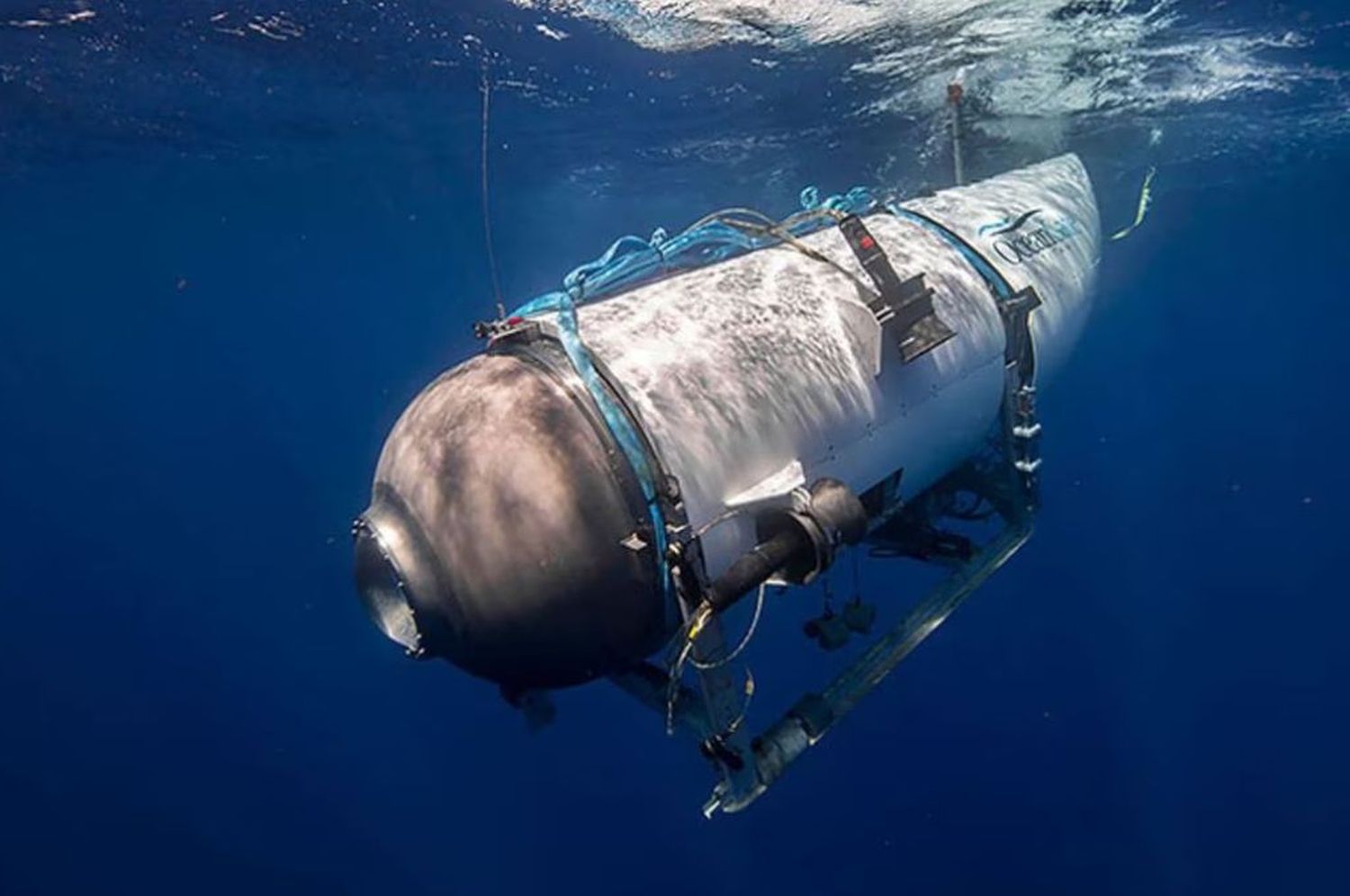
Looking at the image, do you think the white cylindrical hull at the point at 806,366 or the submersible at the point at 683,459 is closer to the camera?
the submersible at the point at 683,459

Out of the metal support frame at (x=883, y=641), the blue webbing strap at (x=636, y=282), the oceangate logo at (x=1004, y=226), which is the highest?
the blue webbing strap at (x=636, y=282)

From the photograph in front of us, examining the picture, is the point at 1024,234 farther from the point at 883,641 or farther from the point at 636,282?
the point at 883,641

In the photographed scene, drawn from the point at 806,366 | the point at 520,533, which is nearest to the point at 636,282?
the point at 806,366

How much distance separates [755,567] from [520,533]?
955 mm

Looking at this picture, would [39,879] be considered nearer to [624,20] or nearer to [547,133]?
[547,133]

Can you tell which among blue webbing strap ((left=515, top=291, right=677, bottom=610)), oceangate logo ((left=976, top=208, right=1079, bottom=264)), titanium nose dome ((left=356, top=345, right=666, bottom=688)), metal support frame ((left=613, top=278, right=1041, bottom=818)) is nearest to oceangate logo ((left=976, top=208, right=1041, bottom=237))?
oceangate logo ((left=976, top=208, right=1079, bottom=264))

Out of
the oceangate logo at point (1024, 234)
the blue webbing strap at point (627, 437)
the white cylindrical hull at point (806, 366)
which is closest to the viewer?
the blue webbing strap at point (627, 437)

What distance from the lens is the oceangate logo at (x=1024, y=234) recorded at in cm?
549

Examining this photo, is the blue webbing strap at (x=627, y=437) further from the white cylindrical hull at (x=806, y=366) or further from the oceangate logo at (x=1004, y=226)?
the oceangate logo at (x=1004, y=226)

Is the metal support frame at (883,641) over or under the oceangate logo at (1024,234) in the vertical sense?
under

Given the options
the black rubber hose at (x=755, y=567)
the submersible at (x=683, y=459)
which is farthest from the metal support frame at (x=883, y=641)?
the black rubber hose at (x=755, y=567)

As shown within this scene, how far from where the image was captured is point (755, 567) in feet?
10.3

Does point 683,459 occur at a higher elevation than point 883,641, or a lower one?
higher

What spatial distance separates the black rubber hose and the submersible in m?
0.01
